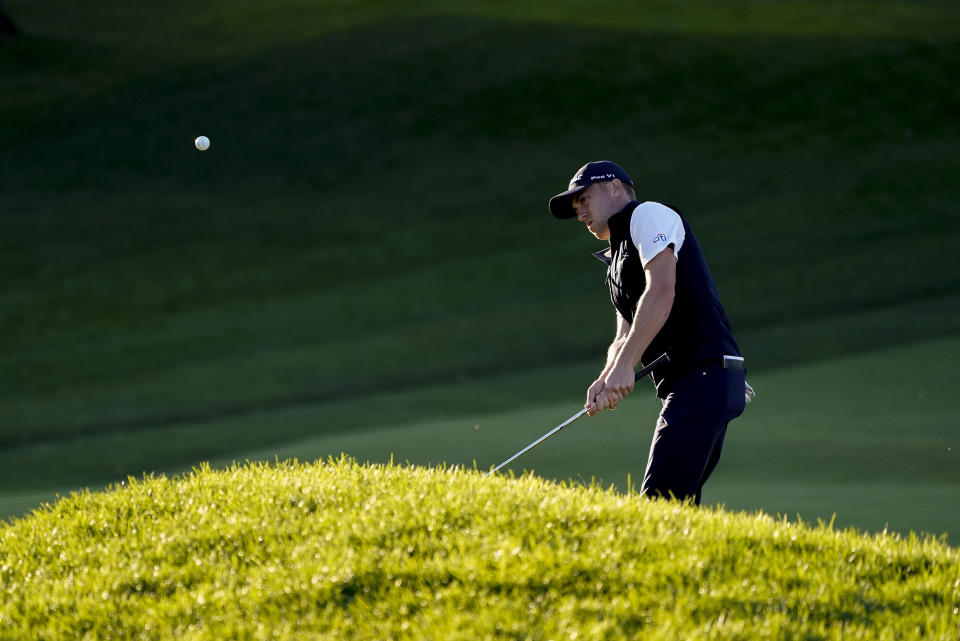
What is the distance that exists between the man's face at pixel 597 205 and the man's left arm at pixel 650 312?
0.44 metres

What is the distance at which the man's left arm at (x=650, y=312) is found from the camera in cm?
578

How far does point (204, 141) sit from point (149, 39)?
28.1 metres

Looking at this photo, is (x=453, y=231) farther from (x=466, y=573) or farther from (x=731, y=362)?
(x=466, y=573)

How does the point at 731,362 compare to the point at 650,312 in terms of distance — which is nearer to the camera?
the point at 650,312

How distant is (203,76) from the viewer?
33.8 meters

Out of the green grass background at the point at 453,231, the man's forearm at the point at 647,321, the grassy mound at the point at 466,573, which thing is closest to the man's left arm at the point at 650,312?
the man's forearm at the point at 647,321

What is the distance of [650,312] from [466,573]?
156 cm

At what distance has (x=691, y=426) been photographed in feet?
19.4

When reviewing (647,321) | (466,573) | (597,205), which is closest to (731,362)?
(647,321)

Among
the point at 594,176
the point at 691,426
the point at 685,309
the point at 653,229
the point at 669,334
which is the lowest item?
the point at 691,426

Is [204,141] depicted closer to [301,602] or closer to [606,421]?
[606,421]

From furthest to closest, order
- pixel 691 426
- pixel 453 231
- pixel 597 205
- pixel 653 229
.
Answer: pixel 453 231, pixel 597 205, pixel 691 426, pixel 653 229

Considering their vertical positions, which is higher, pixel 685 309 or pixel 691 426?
pixel 685 309

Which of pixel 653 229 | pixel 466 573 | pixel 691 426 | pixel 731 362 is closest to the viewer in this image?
pixel 466 573
